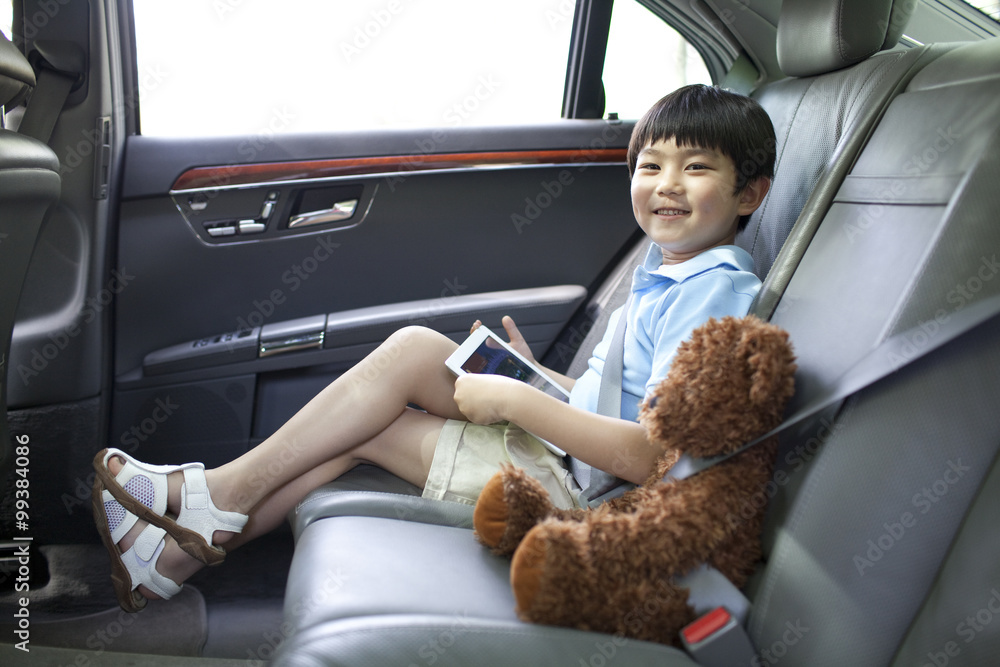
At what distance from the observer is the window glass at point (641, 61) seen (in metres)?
2.09

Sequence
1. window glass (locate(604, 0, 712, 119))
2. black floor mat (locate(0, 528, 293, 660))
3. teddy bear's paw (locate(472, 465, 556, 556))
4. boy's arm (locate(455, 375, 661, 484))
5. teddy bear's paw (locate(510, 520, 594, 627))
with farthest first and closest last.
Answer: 1. window glass (locate(604, 0, 712, 119))
2. black floor mat (locate(0, 528, 293, 660))
3. boy's arm (locate(455, 375, 661, 484))
4. teddy bear's paw (locate(472, 465, 556, 556))
5. teddy bear's paw (locate(510, 520, 594, 627))

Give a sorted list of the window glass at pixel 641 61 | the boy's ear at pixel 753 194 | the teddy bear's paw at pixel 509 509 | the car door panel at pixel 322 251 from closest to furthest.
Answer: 1. the teddy bear's paw at pixel 509 509
2. the boy's ear at pixel 753 194
3. the car door panel at pixel 322 251
4. the window glass at pixel 641 61

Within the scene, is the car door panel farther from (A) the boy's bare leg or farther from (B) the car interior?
(A) the boy's bare leg

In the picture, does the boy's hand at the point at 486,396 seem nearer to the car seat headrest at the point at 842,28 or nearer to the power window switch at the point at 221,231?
the car seat headrest at the point at 842,28

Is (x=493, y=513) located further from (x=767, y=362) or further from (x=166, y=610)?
(x=166, y=610)

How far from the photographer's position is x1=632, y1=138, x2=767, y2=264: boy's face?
1316mm

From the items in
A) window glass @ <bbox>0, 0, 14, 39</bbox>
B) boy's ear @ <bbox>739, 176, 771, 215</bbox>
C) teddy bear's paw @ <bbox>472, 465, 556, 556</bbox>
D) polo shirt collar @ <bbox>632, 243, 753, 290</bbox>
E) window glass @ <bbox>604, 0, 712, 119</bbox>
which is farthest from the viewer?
window glass @ <bbox>604, 0, 712, 119</bbox>

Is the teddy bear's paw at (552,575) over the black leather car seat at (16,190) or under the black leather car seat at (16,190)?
under

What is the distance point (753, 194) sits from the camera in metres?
1.38

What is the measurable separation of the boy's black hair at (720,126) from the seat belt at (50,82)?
123 centimetres

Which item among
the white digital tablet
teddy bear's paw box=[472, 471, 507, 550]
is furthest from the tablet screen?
teddy bear's paw box=[472, 471, 507, 550]

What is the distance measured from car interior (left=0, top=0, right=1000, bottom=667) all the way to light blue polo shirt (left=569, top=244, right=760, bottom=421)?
0.20 feet

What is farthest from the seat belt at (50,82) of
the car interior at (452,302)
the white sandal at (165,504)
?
the white sandal at (165,504)

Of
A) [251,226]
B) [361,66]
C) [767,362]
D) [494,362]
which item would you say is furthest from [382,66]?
[767,362]
